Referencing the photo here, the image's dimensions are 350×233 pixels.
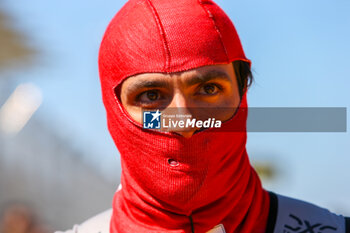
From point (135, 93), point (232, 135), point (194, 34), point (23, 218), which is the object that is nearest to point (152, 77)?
point (135, 93)

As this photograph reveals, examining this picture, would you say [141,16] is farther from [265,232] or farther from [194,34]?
[265,232]

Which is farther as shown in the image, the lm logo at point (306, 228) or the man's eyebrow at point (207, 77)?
the lm logo at point (306, 228)

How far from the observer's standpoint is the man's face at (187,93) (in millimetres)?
2420

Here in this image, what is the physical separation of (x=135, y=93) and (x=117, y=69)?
18cm

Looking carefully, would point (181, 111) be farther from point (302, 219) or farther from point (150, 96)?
point (302, 219)

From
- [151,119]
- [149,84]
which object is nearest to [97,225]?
[151,119]

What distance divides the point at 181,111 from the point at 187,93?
0.10 meters

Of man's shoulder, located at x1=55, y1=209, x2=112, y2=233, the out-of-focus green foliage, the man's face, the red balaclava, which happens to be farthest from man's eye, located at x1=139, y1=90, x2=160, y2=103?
the out-of-focus green foliage

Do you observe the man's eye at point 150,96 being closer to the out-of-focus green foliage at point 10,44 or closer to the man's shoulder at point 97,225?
the man's shoulder at point 97,225

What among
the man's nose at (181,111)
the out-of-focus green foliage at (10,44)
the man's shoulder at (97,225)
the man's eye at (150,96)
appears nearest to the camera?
the man's nose at (181,111)

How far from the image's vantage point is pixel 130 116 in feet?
8.42

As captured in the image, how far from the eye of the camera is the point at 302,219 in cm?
259

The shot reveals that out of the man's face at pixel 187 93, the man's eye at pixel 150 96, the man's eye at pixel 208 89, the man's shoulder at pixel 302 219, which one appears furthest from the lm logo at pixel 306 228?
the man's eye at pixel 150 96

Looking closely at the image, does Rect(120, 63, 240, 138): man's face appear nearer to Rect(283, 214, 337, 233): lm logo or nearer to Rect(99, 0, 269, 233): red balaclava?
Rect(99, 0, 269, 233): red balaclava
